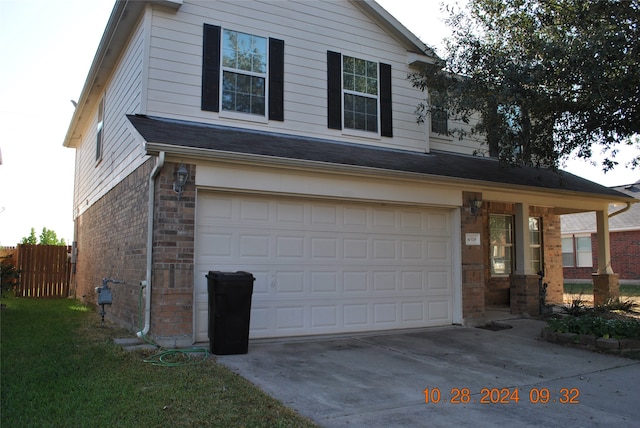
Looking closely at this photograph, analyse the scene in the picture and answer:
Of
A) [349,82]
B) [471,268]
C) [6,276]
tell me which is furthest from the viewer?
[6,276]

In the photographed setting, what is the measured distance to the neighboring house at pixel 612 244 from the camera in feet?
81.0

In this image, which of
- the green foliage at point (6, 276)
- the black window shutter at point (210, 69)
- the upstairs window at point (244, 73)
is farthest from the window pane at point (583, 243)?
the green foliage at point (6, 276)

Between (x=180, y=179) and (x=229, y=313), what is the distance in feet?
6.75

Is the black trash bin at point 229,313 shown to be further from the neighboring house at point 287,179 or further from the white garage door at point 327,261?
the white garage door at point 327,261

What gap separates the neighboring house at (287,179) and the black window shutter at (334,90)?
0.09 feet

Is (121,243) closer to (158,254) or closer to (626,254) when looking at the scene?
(158,254)

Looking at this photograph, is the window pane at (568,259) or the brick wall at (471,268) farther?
the window pane at (568,259)

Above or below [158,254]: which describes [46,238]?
above

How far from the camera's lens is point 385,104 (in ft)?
35.8

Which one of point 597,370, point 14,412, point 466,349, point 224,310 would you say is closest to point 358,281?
point 466,349

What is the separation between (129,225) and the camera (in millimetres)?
9227

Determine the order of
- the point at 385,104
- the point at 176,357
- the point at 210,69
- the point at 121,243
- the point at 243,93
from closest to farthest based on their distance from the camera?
the point at 176,357, the point at 210,69, the point at 243,93, the point at 121,243, the point at 385,104

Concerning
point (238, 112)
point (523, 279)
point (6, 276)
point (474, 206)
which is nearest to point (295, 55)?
point (238, 112)

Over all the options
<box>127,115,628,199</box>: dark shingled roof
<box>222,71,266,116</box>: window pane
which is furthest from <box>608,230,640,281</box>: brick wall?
<box>222,71,266,116</box>: window pane
